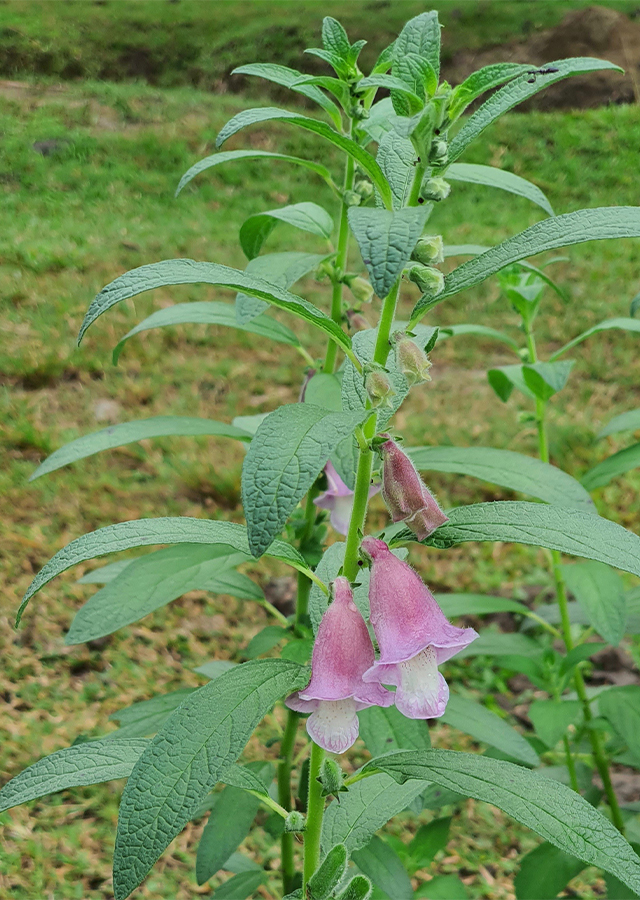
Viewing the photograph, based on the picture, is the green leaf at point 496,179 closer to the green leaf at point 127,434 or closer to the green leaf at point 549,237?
the green leaf at point 549,237

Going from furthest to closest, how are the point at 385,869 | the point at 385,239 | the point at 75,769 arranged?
the point at 385,869
the point at 75,769
the point at 385,239

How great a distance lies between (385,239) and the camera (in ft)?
2.03

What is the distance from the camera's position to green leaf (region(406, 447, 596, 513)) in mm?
1023

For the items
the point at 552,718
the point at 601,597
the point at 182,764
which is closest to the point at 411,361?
the point at 182,764

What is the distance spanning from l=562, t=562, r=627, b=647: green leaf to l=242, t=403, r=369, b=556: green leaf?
768 mm

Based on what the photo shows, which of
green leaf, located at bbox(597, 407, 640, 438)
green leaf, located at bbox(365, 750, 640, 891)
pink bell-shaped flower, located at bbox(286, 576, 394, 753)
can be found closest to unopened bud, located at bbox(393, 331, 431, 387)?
pink bell-shaped flower, located at bbox(286, 576, 394, 753)

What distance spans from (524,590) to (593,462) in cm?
58

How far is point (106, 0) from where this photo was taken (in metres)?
4.04

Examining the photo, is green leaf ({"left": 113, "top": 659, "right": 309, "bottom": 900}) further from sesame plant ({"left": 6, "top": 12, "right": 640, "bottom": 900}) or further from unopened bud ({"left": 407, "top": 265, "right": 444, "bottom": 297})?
unopened bud ({"left": 407, "top": 265, "right": 444, "bottom": 297})

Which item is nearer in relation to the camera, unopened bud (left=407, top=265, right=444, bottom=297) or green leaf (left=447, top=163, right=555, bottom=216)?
unopened bud (left=407, top=265, right=444, bottom=297)

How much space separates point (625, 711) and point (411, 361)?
893 mm

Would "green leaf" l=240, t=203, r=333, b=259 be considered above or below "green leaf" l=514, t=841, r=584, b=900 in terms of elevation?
above

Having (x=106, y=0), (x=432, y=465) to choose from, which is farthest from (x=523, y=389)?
(x=106, y=0)

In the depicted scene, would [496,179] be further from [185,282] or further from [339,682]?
[339,682]
